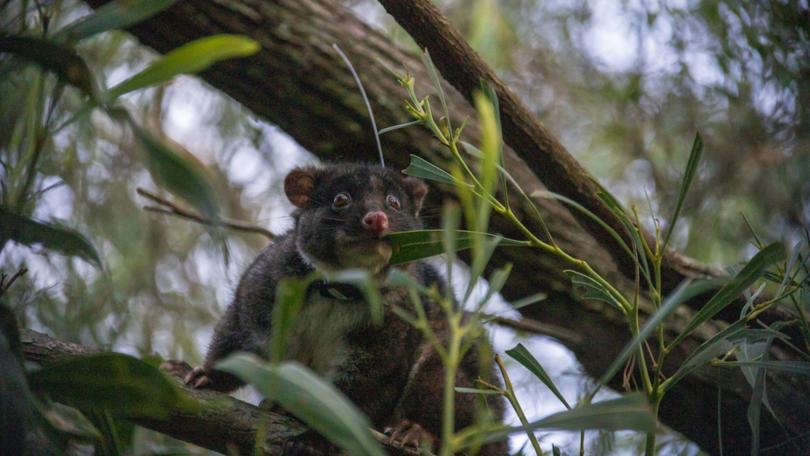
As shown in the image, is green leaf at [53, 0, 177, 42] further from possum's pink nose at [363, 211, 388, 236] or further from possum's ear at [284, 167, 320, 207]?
possum's ear at [284, 167, 320, 207]

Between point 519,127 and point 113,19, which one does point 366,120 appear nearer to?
point 519,127

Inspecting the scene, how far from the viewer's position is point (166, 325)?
5.86 meters

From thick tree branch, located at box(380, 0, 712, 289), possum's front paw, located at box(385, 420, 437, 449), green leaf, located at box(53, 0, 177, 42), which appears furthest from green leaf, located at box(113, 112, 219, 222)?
possum's front paw, located at box(385, 420, 437, 449)

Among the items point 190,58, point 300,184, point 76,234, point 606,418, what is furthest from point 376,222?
point 606,418

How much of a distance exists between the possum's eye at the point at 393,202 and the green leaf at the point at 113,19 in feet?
7.04

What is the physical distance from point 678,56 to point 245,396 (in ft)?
12.2

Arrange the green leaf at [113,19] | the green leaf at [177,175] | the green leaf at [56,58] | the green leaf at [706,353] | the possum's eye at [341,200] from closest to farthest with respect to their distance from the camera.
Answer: the green leaf at [177,175] → the green leaf at [56,58] → the green leaf at [113,19] → the green leaf at [706,353] → the possum's eye at [341,200]

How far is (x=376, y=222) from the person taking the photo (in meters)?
3.64

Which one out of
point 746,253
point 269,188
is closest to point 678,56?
point 746,253

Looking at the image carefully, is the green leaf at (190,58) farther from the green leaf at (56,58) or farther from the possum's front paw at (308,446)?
the possum's front paw at (308,446)

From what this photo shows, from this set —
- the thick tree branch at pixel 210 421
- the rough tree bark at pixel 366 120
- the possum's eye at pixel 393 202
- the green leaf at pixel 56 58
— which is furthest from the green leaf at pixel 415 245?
the rough tree bark at pixel 366 120

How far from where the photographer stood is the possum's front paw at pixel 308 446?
3.10 metres

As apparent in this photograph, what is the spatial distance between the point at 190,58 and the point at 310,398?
804mm

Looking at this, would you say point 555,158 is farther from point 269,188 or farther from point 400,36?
point 269,188
